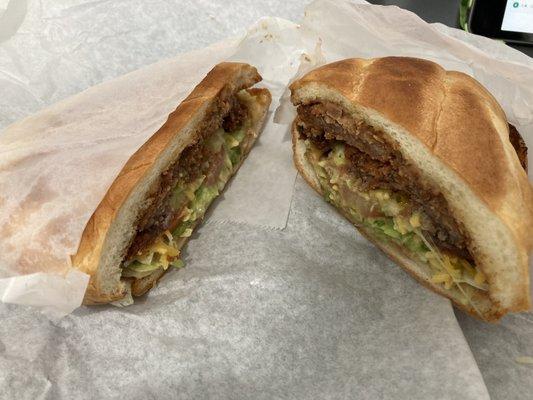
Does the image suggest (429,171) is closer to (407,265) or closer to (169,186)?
(407,265)

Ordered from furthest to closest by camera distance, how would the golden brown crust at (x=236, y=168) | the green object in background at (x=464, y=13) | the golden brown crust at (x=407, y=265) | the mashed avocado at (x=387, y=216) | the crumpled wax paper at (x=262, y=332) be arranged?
the green object in background at (x=464, y=13) < the golden brown crust at (x=236, y=168) < the mashed avocado at (x=387, y=216) < the golden brown crust at (x=407, y=265) < the crumpled wax paper at (x=262, y=332)

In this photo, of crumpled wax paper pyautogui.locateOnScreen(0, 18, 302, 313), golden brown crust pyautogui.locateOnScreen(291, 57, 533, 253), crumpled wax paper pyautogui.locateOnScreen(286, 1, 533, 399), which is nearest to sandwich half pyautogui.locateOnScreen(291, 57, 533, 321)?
golden brown crust pyautogui.locateOnScreen(291, 57, 533, 253)

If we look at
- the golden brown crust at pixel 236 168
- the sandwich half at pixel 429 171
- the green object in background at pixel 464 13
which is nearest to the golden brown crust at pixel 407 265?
the sandwich half at pixel 429 171

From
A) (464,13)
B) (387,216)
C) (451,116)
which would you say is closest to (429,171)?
(451,116)

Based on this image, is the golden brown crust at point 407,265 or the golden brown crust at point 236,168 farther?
the golden brown crust at point 236,168

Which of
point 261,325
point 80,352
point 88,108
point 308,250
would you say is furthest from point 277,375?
point 88,108

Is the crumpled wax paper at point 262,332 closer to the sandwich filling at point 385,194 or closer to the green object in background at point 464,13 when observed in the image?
the sandwich filling at point 385,194
